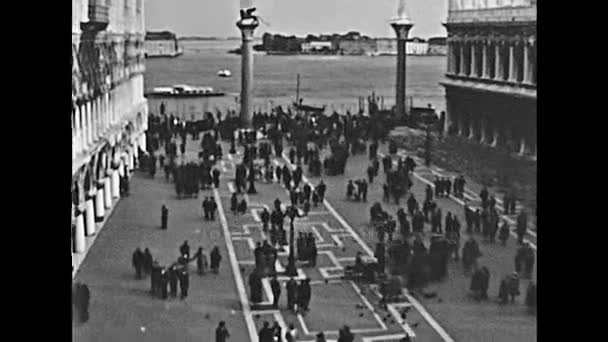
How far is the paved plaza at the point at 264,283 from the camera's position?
633 centimetres

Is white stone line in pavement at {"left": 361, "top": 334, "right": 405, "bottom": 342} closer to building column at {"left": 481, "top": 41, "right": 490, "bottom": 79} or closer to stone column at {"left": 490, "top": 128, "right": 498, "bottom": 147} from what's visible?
stone column at {"left": 490, "top": 128, "right": 498, "bottom": 147}

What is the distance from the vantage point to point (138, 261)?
21.3 ft

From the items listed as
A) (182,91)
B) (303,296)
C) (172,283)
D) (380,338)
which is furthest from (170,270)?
(380,338)

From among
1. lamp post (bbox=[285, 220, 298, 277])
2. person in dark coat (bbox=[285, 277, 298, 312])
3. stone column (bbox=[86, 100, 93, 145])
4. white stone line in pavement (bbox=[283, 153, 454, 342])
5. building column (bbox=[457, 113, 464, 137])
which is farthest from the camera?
building column (bbox=[457, 113, 464, 137])

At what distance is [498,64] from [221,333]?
2907 millimetres

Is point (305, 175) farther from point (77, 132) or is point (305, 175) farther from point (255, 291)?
point (77, 132)

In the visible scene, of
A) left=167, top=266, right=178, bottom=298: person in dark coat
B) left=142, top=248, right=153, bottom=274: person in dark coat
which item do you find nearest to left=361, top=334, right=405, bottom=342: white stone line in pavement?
left=167, top=266, right=178, bottom=298: person in dark coat

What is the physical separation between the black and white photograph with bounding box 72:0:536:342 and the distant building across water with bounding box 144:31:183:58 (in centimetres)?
2

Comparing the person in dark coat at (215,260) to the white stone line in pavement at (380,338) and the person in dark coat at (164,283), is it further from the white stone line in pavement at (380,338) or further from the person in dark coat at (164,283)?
the white stone line in pavement at (380,338)

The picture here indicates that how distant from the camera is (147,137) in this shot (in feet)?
23.3

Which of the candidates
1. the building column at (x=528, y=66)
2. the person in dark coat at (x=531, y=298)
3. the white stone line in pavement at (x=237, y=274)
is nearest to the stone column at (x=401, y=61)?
the building column at (x=528, y=66)

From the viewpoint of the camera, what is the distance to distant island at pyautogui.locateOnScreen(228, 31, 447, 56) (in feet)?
22.9

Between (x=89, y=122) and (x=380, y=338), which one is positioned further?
(x=89, y=122)
